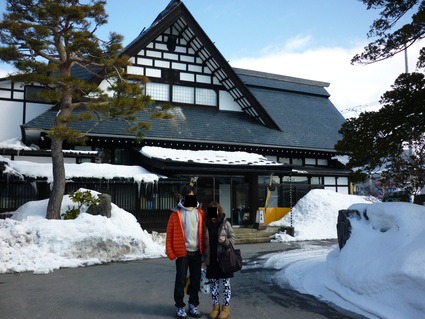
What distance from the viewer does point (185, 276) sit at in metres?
4.76

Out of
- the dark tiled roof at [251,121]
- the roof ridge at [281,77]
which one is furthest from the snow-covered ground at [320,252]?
the roof ridge at [281,77]

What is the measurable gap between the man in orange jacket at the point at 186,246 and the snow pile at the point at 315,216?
10.2 m

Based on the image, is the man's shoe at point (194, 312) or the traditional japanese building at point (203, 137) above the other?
the traditional japanese building at point (203, 137)

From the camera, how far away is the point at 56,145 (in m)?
10.8

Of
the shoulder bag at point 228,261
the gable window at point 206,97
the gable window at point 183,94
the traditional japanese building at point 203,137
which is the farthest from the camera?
the gable window at point 206,97

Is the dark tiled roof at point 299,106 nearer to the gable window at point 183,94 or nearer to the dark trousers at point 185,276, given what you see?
the gable window at point 183,94

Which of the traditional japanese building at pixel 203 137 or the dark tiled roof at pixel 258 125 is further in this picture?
the dark tiled roof at pixel 258 125

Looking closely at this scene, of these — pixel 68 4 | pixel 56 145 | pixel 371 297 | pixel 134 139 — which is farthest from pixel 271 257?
pixel 68 4

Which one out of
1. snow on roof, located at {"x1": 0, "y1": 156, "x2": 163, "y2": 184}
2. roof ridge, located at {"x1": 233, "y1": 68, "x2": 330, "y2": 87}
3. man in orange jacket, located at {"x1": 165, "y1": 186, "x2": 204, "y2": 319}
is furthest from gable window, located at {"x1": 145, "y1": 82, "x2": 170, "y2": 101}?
man in orange jacket, located at {"x1": 165, "y1": 186, "x2": 204, "y2": 319}

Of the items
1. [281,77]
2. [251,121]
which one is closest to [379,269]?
[251,121]

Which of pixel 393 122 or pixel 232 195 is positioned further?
pixel 232 195

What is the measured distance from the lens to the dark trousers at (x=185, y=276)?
4.71 meters

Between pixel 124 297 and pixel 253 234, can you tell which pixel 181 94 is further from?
pixel 124 297

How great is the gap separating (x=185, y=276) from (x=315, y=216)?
43.0ft
